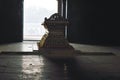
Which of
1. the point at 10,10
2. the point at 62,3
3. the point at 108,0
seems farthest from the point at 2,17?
the point at 108,0

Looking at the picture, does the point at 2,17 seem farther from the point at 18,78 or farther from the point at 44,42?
the point at 18,78

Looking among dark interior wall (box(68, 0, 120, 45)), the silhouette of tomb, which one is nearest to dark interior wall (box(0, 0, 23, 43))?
dark interior wall (box(68, 0, 120, 45))

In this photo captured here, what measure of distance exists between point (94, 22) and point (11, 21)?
3.18 metres

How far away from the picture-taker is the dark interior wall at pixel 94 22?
40.9 feet

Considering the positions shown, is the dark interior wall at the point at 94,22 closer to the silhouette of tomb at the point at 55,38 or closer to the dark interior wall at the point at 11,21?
the dark interior wall at the point at 11,21

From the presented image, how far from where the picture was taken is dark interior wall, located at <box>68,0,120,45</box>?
12.5 m

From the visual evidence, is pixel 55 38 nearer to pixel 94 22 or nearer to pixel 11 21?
pixel 94 22

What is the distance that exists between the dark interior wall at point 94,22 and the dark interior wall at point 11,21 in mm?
1997

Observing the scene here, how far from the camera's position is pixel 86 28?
12820 mm

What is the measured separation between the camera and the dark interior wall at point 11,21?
1247cm

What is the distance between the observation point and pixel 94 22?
41.5 feet

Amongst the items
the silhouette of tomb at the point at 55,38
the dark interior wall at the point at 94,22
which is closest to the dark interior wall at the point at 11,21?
the dark interior wall at the point at 94,22

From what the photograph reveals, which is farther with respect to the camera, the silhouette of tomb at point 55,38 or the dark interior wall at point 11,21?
the dark interior wall at point 11,21

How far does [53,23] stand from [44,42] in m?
0.54
